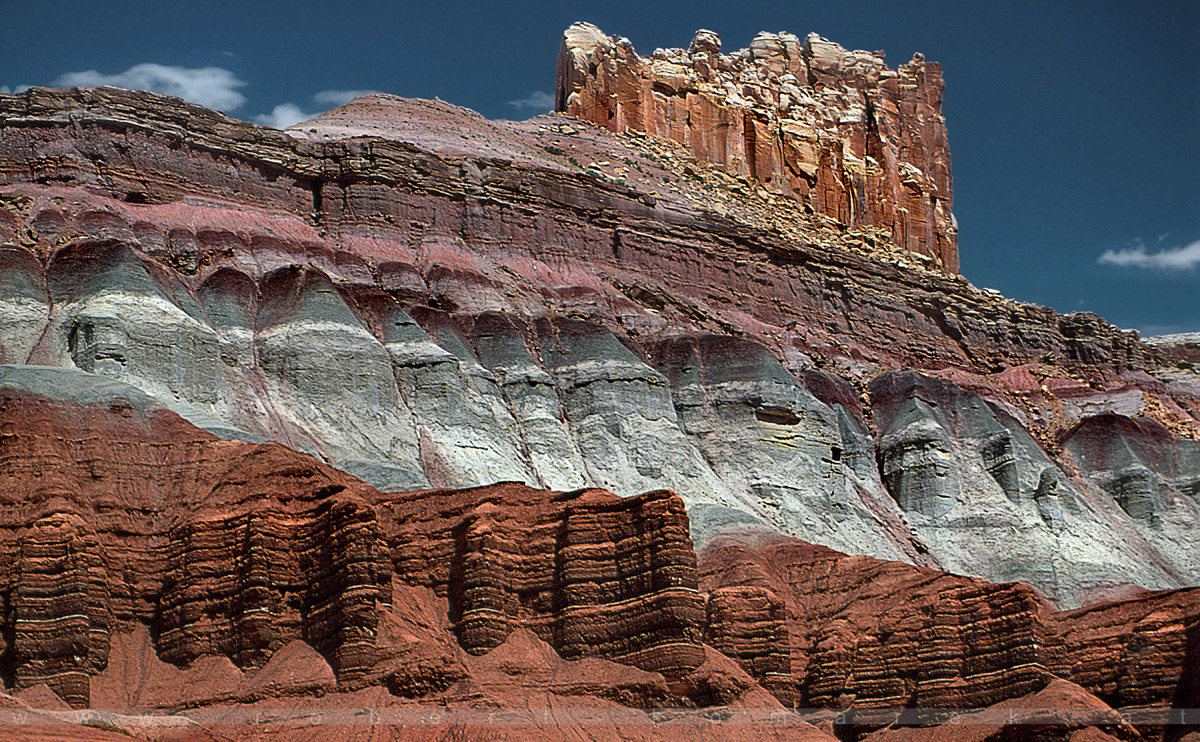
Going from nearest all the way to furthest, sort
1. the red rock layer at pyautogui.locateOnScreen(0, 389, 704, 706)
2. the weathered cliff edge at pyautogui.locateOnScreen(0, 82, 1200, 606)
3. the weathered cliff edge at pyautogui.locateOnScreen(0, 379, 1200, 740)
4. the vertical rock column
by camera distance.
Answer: the vertical rock column → the weathered cliff edge at pyautogui.locateOnScreen(0, 379, 1200, 740) → the red rock layer at pyautogui.locateOnScreen(0, 389, 704, 706) → the weathered cliff edge at pyautogui.locateOnScreen(0, 82, 1200, 606)

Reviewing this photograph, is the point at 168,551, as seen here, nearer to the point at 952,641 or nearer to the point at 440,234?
the point at 952,641

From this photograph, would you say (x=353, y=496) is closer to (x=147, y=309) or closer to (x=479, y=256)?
(x=147, y=309)

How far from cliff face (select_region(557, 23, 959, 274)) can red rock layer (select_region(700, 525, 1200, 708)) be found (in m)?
53.6

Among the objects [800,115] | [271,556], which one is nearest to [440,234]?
[271,556]

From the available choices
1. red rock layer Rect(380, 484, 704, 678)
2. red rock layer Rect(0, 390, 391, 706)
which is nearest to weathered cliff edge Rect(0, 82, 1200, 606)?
red rock layer Rect(0, 390, 391, 706)

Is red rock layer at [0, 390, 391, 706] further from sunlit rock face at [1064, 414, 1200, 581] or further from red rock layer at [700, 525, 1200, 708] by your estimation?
sunlit rock face at [1064, 414, 1200, 581]

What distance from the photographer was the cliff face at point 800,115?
104 m

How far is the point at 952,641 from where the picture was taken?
4928 cm

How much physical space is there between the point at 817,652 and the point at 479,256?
31237 mm

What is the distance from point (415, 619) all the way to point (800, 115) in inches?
2904

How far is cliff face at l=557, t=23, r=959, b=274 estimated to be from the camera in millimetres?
104500

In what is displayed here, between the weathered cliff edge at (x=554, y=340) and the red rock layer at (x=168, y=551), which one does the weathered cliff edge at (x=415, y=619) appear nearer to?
the red rock layer at (x=168, y=551)

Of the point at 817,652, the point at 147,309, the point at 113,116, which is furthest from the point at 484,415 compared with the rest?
the point at 113,116

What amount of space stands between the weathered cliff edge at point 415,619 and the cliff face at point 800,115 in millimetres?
57245
